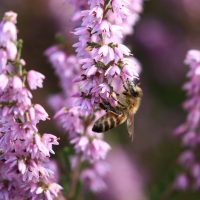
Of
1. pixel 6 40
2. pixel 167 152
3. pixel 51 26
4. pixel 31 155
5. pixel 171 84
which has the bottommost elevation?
pixel 31 155

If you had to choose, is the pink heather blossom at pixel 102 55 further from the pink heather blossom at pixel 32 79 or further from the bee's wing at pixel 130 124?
the bee's wing at pixel 130 124

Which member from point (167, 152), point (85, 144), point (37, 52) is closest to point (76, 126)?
point (85, 144)

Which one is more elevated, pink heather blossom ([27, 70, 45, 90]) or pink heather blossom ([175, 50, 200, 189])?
pink heather blossom ([175, 50, 200, 189])

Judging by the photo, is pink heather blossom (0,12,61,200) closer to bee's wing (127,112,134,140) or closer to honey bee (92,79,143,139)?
honey bee (92,79,143,139)

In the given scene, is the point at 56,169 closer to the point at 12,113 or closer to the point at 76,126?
the point at 76,126

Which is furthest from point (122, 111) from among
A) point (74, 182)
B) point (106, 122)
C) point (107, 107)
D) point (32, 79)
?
point (32, 79)

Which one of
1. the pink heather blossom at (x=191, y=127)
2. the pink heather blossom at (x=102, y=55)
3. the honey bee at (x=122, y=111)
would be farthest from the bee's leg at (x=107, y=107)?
the pink heather blossom at (x=191, y=127)

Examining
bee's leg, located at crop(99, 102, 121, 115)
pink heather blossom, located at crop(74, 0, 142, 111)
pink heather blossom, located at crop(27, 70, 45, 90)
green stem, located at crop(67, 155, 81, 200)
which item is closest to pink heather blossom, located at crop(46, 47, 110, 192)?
green stem, located at crop(67, 155, 81, 200)
